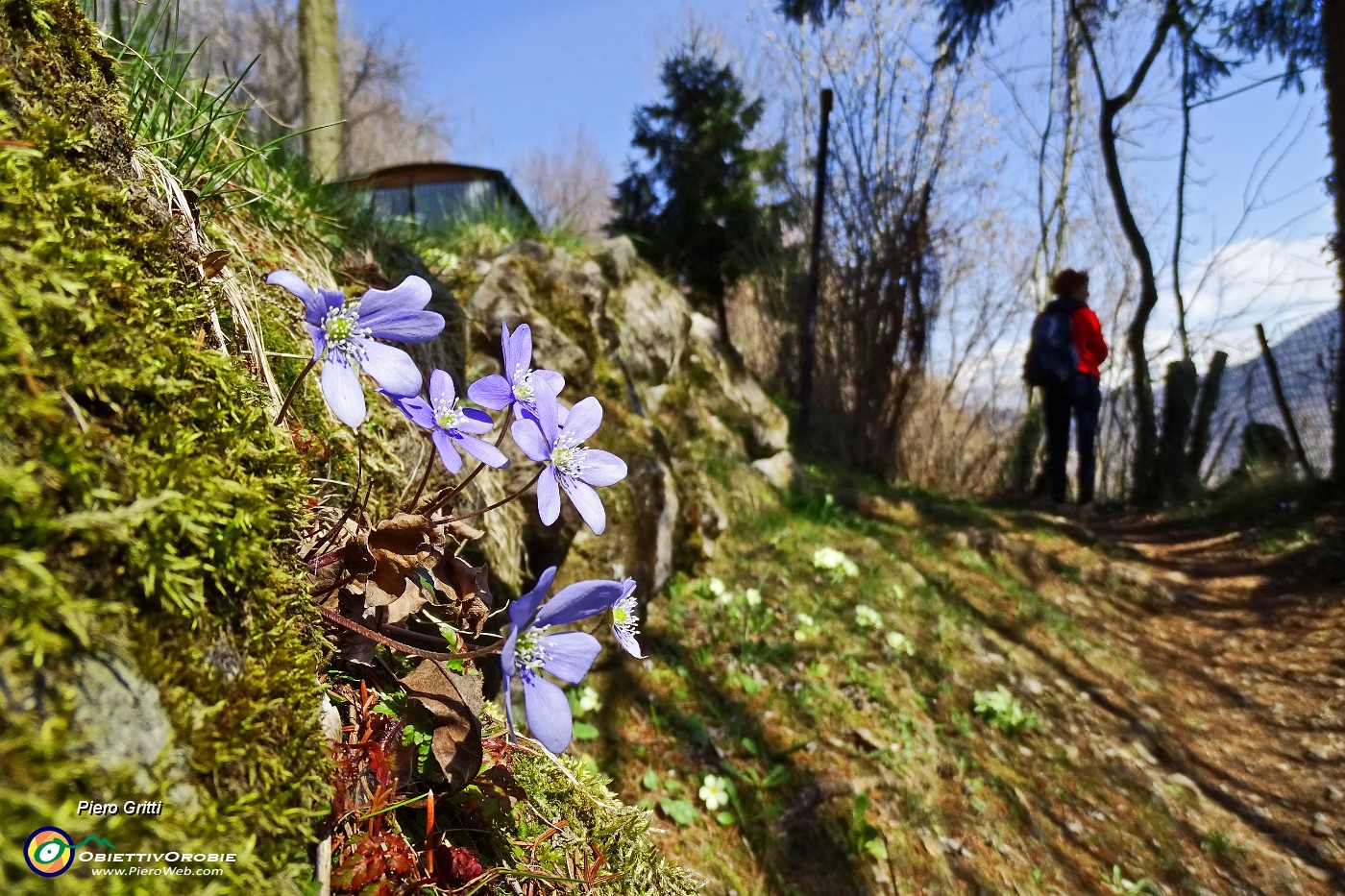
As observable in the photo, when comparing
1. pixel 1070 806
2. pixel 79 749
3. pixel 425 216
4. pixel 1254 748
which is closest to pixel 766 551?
pixel 1070 806

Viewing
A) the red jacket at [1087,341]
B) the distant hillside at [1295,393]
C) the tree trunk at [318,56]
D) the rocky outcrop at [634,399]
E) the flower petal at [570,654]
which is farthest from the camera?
the distant hillside at [1295,393]

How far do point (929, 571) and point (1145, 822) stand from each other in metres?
2.14

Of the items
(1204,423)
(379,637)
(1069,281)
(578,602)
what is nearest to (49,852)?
(379,637)

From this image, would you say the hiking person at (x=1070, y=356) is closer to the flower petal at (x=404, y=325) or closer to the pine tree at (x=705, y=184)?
the pine tree at (x=705, y=184)

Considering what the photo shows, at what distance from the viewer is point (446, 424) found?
3.08 ft

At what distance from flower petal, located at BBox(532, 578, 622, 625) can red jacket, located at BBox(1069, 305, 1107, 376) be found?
7.73m

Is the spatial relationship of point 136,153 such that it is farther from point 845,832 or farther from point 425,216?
point 425,216

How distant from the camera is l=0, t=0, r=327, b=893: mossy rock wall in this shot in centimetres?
53

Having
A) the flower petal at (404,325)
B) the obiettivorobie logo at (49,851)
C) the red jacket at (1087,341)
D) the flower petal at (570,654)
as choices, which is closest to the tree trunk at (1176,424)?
the red jacket at (1087,341)

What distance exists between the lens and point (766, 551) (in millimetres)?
4441

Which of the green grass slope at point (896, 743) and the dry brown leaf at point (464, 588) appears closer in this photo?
the dry brown leaf at point (464, 588)

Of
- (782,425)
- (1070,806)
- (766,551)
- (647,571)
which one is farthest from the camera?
(782,425)

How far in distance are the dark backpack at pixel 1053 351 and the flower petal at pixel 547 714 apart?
306 inches

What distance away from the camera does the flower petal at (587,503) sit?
0.94 meters
